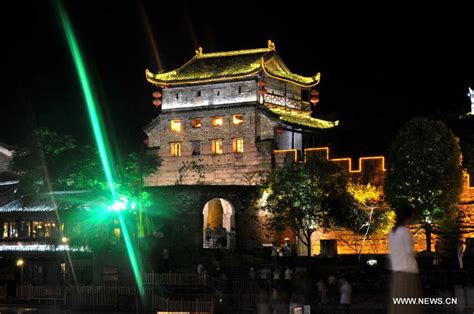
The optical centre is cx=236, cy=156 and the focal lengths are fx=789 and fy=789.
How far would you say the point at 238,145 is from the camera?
170ft

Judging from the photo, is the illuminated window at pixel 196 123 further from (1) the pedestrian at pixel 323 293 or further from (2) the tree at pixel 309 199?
(1) the pedestrian at pixel 323 293

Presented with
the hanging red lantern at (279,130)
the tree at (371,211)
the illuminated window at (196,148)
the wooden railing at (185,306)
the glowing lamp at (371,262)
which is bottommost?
the wooden railing at (185,306)

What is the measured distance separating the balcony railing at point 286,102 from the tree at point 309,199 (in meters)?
11.8

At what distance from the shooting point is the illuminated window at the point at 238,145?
5150 cm

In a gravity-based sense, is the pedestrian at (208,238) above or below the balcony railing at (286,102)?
below

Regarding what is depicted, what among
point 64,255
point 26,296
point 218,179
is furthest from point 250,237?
point 26,296

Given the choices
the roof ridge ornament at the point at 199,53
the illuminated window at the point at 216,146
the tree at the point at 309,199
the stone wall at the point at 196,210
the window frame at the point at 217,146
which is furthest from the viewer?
the roof ridge ornament at the point at 199,53

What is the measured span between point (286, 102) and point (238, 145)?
16.8ft

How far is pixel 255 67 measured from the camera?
51562 millimetres

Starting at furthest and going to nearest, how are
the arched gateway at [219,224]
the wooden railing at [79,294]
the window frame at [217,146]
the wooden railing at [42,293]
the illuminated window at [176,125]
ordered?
1. the illuminated window at [176,125]
2. the window frame at [217,146]
3. the arched gateway at [219,224]
4. the wooden railing at [42,293]
5. the wooden railing at [79,294]

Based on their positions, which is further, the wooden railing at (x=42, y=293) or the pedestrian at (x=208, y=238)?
the pedestrian at (x=208, y=238)

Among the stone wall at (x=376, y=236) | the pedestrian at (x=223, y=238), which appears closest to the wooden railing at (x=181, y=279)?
the pedestrian at (x=223, y=238)

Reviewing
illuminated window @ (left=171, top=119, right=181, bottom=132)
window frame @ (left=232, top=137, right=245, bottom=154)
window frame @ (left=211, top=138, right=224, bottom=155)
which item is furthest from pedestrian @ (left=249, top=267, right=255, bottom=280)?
illuminated window @ (left=171, top=119, right=181, bottom=132)

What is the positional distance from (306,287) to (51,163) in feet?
72.5
